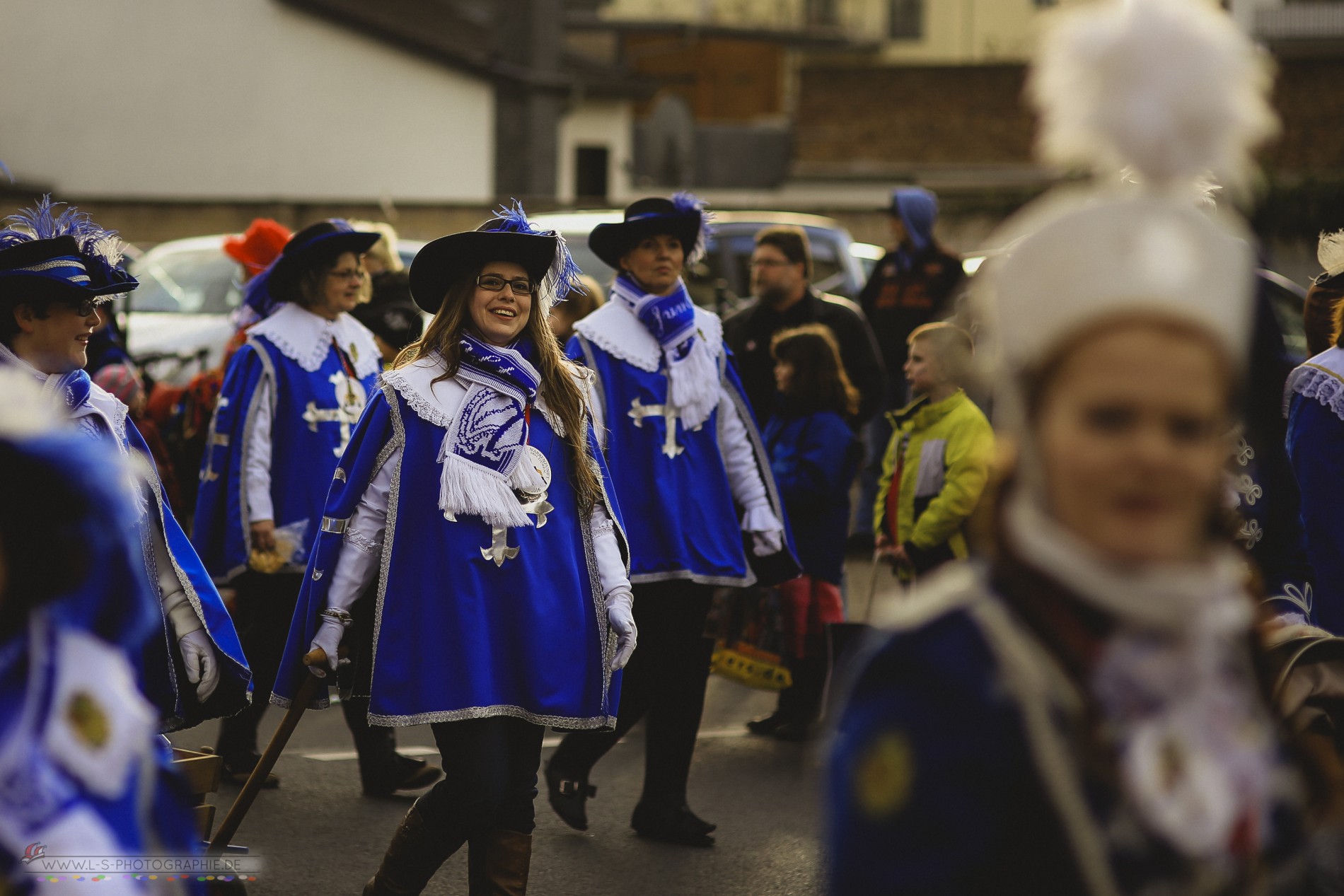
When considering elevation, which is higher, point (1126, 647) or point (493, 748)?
point (1126, 647)

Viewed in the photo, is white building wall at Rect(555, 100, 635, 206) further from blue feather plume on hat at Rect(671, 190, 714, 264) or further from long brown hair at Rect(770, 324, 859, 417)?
blue feather plume on hat at Rect(671, 190, 714, 264)

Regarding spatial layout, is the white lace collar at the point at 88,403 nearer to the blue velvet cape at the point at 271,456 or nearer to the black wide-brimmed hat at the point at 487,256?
the black wide-brimmed hat at the point at 487,256

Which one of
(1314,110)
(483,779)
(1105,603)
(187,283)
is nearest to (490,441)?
(483,779)

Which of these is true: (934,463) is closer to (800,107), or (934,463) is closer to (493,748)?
(493,748)

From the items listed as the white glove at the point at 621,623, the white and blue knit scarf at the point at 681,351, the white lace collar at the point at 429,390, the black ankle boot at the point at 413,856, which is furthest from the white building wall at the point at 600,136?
the black ankle boot at the point at 413,856

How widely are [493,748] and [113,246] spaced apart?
1781mm

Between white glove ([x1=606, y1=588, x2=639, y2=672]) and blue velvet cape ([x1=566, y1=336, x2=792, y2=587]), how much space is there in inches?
43.2

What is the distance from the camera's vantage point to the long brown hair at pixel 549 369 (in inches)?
179

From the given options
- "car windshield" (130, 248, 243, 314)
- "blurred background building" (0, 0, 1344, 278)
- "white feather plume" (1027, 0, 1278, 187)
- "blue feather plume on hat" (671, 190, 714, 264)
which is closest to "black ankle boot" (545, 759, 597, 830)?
"blue feather plume on hat" (671, 190, 714, 264)

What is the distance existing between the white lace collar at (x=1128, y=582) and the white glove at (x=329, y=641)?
2.96 m

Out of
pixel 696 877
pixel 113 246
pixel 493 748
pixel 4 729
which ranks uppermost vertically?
pixel 113 246

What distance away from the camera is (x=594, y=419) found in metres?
4.85

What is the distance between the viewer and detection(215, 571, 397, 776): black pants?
6145 millimetres

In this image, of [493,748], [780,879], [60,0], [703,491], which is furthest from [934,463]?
[60,0]
